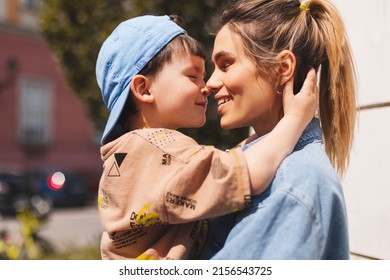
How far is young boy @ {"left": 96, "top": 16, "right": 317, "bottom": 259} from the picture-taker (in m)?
1.37

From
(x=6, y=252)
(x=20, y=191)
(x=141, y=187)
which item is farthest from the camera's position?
(x=20, y=191)

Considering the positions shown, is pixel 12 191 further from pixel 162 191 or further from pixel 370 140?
pixel 162 191

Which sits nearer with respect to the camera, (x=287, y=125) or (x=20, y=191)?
(x=287, y=125)

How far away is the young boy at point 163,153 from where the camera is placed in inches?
54.0

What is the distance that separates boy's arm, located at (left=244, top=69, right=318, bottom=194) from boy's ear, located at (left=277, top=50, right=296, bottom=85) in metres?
0.02

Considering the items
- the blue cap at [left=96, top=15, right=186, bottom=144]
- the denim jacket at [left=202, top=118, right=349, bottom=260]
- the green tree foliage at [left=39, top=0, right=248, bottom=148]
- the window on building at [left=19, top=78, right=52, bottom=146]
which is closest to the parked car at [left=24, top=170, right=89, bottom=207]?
the window on building at [left=19, top=78, right=52, bottom=146]

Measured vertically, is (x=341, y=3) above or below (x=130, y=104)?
above

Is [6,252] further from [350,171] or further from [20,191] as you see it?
[20,191]

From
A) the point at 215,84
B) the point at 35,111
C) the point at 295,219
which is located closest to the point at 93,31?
the point at 215,84

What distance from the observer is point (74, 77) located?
27.3 ft

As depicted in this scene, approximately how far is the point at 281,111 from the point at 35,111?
18.6 meters

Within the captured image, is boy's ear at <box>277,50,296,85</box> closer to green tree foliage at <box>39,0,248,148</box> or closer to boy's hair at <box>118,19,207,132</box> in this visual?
boy's hair at <box>118,19,207,132</box>
